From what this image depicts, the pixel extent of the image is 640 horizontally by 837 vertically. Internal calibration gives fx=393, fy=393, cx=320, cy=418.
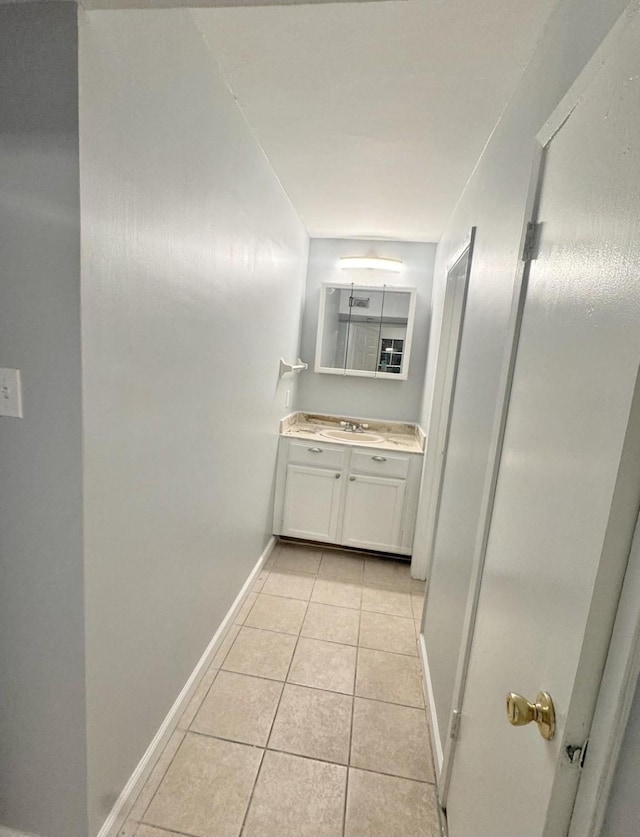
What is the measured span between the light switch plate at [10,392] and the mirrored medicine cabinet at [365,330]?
8.25 feet

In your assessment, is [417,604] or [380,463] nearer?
[417,604]

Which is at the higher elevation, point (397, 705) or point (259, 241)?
point (259, 241)

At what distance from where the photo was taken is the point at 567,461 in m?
0.65

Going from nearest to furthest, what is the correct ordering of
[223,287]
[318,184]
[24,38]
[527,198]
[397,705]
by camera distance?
[24,38], [527,198], [223,287], [397,705], [318,184]

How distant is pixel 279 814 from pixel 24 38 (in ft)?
7.07

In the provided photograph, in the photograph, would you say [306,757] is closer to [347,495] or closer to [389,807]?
[389,807]

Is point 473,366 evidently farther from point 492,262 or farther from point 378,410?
point 378,410

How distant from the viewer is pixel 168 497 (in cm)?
132

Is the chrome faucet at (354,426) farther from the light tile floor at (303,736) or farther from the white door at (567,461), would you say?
the white door at (567,461)

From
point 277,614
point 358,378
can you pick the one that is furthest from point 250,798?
point 358,378

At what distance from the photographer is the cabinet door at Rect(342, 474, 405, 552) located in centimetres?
275

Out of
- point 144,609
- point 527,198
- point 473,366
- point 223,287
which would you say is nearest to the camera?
point 527,198

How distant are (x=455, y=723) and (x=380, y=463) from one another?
64.3 inches

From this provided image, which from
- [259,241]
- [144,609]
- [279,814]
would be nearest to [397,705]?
[279,814]
